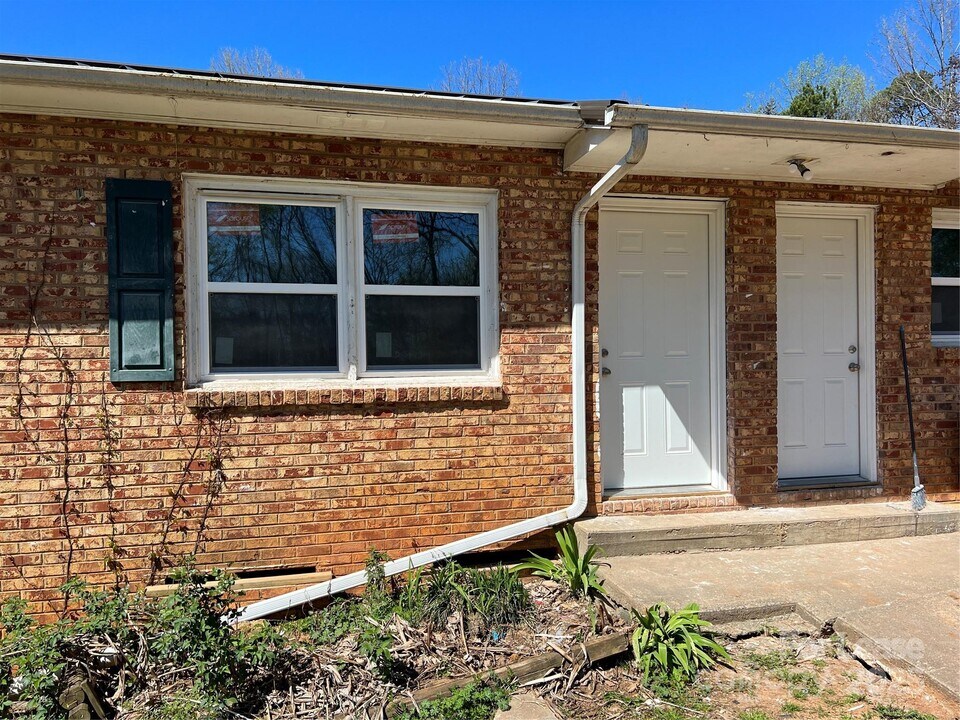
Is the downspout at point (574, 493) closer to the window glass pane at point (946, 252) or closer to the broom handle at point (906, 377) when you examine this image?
the broom handle at point (906, 377)

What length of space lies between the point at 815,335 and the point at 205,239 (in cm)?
472

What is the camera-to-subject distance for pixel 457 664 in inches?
137

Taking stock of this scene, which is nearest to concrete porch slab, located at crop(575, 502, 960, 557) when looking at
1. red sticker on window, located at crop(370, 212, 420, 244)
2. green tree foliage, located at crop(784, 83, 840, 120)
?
red sticker on window, located at crop(370, 212, 420, 244)

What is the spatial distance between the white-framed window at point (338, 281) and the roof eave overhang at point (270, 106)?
39 cm

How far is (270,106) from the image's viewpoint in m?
3.86

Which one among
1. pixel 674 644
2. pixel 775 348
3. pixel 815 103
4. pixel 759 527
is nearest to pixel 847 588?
pixel 759 527

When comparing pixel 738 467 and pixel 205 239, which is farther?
pixel 738 467

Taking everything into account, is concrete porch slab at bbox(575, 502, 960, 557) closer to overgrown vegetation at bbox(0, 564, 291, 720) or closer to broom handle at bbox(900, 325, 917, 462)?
broom handle at bbox(900, 325, 917, 462)

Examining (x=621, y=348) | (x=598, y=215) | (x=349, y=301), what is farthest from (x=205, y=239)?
(x=621, y=348)

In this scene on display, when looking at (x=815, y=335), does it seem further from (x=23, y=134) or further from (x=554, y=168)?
(x=23, y=134)

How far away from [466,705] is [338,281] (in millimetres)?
2698

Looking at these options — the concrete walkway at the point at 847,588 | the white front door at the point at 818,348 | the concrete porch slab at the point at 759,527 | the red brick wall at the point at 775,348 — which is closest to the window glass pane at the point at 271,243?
the red brick wall at the point at 775,348

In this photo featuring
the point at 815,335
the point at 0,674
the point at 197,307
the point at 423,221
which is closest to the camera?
the point at 0,674

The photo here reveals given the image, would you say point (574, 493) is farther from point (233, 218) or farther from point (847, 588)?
point (233, 218)
